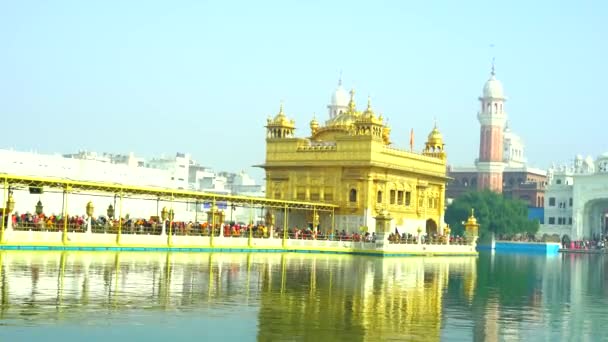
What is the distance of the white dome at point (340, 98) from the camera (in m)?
121

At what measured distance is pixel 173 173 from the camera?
10688cm

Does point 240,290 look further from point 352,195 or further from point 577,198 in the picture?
point 577,198

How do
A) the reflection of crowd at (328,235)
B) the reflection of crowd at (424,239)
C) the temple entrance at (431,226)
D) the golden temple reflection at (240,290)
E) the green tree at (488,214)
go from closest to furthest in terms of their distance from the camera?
the golden temple reflection at (240,290), the reflection of crowd at (328,235), the reflection of crowd at (424,239), the temple entrance at (431,226), the green tree at (488,214)

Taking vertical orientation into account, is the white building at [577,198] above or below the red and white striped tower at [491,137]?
below

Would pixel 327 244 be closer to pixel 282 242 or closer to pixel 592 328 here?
pixel 282 242

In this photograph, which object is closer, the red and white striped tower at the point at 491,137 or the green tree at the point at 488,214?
the green tree at the point at 488,214

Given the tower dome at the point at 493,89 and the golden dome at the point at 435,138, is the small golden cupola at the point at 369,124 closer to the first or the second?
the golden dome at the point at 435,138

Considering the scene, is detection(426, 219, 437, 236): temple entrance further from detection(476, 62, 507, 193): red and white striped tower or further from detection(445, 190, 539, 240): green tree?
detection(476, 62, 507, 193): red and white striped tower

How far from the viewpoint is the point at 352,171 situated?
55750 mm

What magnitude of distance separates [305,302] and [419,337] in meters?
4.79

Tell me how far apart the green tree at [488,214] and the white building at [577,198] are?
8.64 m

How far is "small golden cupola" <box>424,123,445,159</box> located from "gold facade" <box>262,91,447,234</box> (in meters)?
2.45

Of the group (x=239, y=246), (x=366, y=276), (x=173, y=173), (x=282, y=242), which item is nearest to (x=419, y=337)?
(x=366, y=276)

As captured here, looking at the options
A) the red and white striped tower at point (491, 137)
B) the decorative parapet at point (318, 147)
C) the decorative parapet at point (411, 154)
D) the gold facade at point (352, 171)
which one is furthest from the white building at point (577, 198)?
the decorative parapet at point (318, 147)
